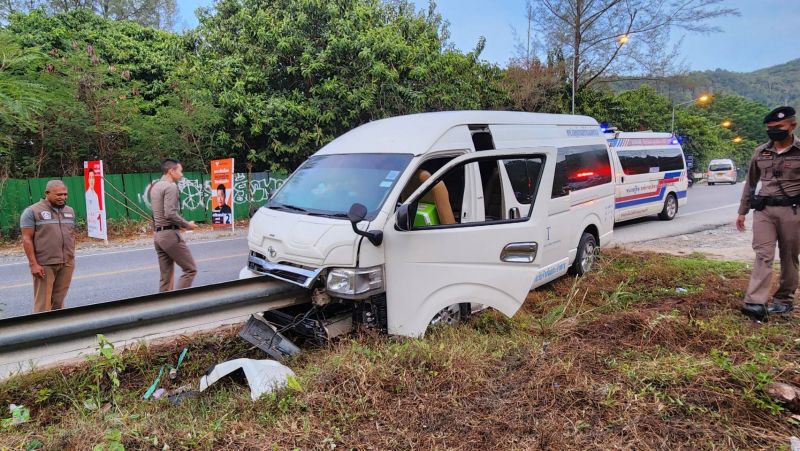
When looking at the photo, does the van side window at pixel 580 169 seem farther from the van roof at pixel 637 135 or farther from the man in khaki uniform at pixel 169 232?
the van roof at pixel 637 135

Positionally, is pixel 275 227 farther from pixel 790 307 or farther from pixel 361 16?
pixel 361 16

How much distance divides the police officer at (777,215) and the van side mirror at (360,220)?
11.8 feet

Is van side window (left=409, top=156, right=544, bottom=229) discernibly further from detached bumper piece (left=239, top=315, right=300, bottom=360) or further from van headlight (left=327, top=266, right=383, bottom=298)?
detached bumper piece (left=239, top=315, right=300, bottom=360)

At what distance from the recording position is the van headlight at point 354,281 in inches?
139

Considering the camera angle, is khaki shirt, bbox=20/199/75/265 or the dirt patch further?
the dirt patch

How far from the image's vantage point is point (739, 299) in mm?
4750

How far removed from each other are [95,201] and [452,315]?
39.8 feet

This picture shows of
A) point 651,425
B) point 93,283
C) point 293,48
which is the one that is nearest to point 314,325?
point 651,425

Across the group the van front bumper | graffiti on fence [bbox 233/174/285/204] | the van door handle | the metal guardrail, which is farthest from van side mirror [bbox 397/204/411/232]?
graffiti on fence [bbox 233/174/285/204]

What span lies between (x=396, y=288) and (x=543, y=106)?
24.4m

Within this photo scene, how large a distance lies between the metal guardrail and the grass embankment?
363 millimetres

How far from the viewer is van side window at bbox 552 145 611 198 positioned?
592cm

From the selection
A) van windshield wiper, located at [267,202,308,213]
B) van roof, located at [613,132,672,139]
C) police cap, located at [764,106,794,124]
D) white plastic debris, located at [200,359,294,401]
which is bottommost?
white plastic debris, located at [200,359,294,401]

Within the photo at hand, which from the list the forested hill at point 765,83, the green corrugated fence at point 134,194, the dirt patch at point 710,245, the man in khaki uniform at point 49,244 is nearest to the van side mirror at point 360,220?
the man in khaki uniform at point 49,244
